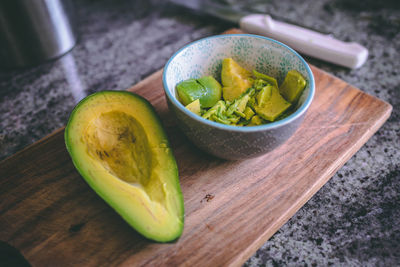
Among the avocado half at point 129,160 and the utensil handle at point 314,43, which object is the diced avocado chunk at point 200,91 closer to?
the avocado half at point 129,160

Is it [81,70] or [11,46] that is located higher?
[11,46]

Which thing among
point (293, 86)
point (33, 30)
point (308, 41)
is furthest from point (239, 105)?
point (33, 30)

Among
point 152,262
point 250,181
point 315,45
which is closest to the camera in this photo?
point 152,262

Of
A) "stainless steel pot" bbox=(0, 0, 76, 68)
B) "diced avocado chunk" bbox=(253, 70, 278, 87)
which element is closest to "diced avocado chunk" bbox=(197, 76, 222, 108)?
"diced avocado chunk" bbox=(253, 70, 278, 87)

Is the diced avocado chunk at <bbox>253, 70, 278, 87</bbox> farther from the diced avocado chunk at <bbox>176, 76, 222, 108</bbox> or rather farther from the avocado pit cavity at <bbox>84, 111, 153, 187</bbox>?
the avocado pit cavity at <bbox>84, 111, 153, 187</bbox>

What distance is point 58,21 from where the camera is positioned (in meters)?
1.08

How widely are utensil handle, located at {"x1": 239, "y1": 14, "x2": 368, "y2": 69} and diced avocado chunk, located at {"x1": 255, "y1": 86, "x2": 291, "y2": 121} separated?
1.45ft

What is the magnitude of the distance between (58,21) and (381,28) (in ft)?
4.13

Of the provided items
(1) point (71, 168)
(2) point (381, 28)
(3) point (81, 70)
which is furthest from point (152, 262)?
(2) point (381, 28)

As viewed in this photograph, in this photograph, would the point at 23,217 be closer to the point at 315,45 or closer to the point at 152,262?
the point at 152,262

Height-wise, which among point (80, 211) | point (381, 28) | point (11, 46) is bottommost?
point (381, 28)

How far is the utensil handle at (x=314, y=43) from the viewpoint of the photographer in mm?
1019

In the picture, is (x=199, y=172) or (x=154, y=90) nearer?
(x=199, y=172)

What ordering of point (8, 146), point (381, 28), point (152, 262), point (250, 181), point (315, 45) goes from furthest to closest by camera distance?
point (381, 28) < point (315, 45) < point (8, 146) < point (250, 181) < point (152, 262)
